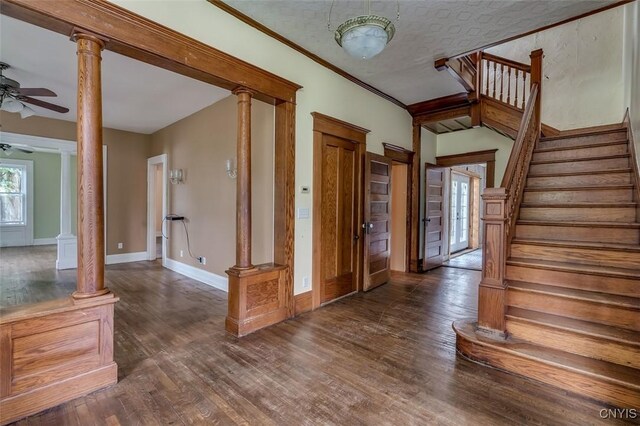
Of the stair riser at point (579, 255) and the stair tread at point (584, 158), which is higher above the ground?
the stair tread at point (584, 158)

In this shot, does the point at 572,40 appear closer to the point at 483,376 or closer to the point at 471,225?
the point at 471,225

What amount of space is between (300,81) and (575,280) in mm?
3338

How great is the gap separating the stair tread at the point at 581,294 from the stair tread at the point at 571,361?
43cm

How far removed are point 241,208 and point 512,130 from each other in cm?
434

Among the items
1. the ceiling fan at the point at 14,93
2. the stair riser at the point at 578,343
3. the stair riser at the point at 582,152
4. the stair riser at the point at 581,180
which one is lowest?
the stair riser at the point at 578,343

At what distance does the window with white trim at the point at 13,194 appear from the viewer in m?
7.83

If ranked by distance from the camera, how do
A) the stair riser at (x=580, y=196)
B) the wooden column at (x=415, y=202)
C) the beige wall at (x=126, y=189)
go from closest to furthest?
1. the stair riser at (x=580, y=196)
2. the wooden column at (x=415, y=202)
3. the beige wall at (x=126, y=189)

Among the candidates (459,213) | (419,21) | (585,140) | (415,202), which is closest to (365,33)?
(419,21)

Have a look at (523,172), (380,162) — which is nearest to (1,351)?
(380,162)

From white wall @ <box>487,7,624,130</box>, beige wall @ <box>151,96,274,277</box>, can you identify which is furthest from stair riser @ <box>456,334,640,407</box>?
white wall @ <box>487,7,624,130</box>

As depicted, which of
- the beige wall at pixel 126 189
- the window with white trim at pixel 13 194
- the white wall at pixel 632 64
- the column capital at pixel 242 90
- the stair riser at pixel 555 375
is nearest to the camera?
the stair riser at pixel 555 375

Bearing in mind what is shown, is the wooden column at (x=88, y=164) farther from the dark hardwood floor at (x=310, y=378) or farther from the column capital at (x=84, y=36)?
the dark hardwood floor at (x=310, y=378)

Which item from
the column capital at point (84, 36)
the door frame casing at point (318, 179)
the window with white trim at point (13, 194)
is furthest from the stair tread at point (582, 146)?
the window with white trim at point (13, 194)

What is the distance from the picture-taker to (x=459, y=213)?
328 inches
